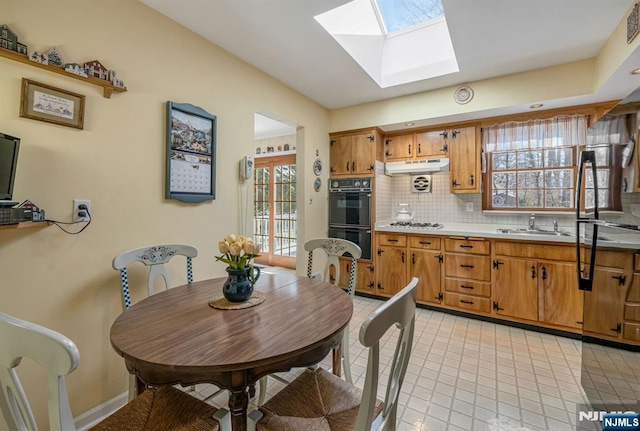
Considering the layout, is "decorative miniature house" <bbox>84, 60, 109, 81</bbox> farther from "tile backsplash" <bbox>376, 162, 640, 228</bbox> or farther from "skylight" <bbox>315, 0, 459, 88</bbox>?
"tile backsplash" <bbox>376, 162, 640, 228</bbox>

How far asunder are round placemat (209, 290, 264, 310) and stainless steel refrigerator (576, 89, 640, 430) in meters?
1.79

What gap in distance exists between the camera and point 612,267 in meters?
1.47

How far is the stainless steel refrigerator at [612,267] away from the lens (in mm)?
1293

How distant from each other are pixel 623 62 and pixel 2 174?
381cm

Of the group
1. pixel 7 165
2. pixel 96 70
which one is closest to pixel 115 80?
pixel 96 70

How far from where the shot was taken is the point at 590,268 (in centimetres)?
168

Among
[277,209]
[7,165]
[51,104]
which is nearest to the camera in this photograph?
[7,165]

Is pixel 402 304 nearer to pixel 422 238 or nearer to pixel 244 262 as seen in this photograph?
pixel 244 262

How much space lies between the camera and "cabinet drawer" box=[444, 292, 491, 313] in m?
3.05

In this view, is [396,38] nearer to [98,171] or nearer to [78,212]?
[98,171]

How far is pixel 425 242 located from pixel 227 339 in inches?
113

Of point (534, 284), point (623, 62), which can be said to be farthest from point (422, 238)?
point (623, 62)

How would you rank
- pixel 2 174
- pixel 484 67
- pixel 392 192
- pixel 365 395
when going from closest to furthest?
pixel 365 395 → pixel 2 174 → pixel 484 67 → pixel 392 192

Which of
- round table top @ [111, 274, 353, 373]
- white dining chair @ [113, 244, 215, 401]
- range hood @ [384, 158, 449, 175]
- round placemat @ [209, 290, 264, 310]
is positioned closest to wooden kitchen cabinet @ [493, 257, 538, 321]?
range hood @ [384, 158, 449, 175]
